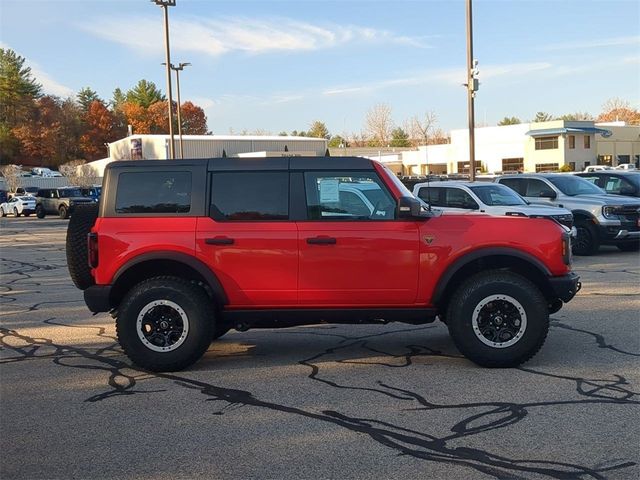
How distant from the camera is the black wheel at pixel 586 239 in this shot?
580 inches

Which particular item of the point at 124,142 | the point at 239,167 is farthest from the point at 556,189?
the point at 124,142

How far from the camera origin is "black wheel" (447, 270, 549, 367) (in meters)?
6.05

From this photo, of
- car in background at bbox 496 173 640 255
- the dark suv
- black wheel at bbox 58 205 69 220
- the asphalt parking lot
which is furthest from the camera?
the dark suv

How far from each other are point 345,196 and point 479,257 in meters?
1.39

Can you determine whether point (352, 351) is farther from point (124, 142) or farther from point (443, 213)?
point (124, 142)

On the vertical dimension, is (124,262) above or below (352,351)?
above

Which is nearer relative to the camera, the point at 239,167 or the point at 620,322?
the point at 239,167

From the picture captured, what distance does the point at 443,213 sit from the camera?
6430mm

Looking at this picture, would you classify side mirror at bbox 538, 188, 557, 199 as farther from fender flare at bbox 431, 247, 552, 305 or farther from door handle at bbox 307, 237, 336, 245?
door handle at bbox 307, 237, 336, 245

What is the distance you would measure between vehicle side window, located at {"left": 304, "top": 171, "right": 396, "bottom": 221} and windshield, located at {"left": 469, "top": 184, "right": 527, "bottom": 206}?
8.34m

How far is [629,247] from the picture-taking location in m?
16.2

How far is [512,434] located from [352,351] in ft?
8.74

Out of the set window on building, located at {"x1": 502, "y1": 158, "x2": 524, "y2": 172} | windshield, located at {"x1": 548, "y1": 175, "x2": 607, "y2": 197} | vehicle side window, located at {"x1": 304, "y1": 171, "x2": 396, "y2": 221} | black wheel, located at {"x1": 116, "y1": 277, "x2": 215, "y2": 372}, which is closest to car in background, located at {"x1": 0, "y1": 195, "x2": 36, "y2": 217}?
windshield, located at {"x1": 548, "y1": 175, "x2": 607, "y2": 197}

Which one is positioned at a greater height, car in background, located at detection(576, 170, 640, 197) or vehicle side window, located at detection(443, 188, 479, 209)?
car in background, located at detection(576, 170, 640, 197)
